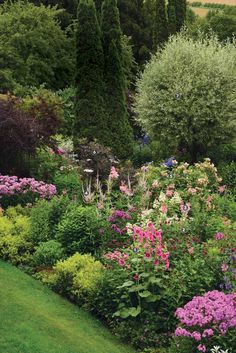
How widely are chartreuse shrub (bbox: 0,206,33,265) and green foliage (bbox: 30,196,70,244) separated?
0.14m

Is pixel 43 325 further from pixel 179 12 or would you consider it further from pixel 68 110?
pixel 179 12

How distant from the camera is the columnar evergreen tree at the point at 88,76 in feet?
61.2

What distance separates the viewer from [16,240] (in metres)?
10.7

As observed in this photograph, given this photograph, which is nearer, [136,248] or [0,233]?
[136,248]

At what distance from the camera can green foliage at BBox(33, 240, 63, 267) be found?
10.2 m

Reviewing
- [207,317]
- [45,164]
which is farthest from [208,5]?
[207,317]

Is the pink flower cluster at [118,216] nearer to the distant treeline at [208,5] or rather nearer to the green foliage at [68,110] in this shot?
the green foliage at [68,110]

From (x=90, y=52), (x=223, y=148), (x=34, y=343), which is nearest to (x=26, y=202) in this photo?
(x=34, y=343)

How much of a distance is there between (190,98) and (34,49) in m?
8.64

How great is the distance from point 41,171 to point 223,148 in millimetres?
7091

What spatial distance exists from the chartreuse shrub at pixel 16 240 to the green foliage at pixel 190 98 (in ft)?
25.3

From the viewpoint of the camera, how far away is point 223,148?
1961cm

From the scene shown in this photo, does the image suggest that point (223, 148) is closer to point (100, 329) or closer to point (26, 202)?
point (26, 202)

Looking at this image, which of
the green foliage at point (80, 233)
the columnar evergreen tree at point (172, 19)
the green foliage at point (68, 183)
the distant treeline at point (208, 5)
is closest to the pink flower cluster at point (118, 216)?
the green foliage at point (80, 233)
